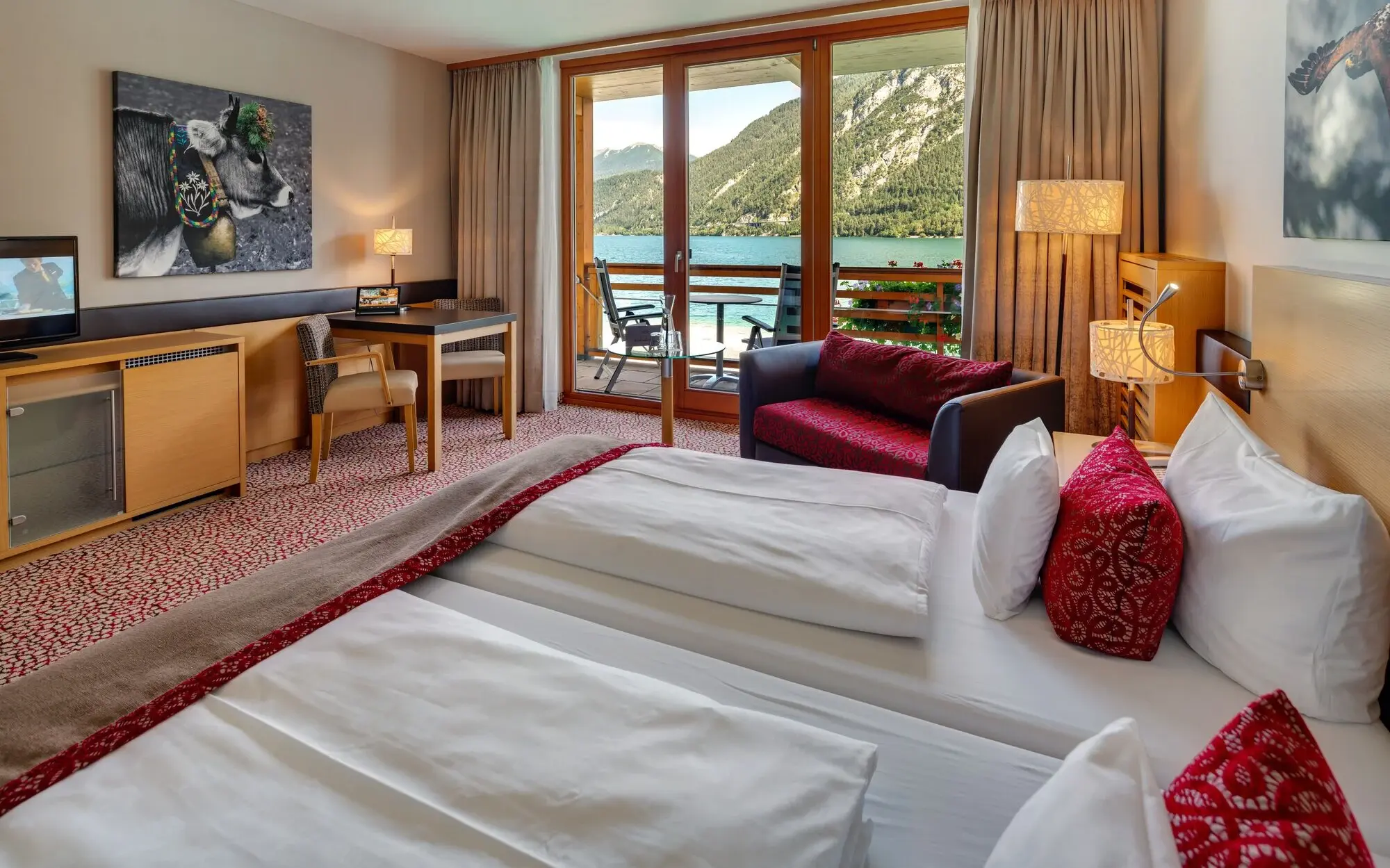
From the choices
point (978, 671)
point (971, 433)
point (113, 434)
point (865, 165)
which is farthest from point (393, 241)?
point (978, 671)

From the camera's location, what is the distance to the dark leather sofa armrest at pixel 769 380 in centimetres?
388

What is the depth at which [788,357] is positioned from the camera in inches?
159

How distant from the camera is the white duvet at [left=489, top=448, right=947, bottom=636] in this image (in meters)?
1.61

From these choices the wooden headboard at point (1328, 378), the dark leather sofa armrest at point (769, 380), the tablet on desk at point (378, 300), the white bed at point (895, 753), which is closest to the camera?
the white bed at point (895, 753)

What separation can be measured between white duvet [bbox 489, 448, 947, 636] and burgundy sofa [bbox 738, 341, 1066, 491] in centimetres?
70

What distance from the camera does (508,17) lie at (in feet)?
15.6

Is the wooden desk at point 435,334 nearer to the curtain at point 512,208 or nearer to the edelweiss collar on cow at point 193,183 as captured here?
the curtain at point 512,208

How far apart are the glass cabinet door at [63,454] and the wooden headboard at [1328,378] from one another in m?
3.94

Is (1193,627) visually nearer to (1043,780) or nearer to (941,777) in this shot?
(1043,780)

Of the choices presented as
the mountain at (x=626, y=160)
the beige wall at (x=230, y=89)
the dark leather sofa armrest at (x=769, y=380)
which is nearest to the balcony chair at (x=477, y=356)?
the beige wall at (x=230, y=89)

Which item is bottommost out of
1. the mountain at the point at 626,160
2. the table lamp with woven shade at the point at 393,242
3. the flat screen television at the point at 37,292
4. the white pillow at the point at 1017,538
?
the white pillow at the point at 1017,538

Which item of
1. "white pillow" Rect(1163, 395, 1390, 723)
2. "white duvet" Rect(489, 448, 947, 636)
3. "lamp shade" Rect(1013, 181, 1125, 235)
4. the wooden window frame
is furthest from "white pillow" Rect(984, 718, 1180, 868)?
the wooden window frame

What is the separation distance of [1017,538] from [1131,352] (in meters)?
1.33

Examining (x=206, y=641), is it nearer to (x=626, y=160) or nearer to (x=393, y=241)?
(x=393, y=241)
